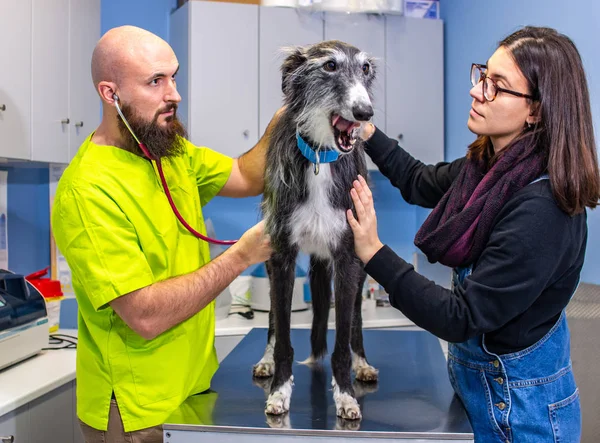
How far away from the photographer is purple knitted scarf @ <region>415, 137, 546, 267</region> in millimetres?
1453

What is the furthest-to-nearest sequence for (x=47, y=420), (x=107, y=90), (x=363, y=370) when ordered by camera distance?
(x=47, y=420), (x=363, y=370), (x=107, y=90)

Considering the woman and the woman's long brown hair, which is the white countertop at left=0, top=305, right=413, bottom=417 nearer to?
the woman

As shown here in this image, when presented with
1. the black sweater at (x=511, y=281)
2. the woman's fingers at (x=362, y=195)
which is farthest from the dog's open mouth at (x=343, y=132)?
the black sweater at (x=511, y=281)

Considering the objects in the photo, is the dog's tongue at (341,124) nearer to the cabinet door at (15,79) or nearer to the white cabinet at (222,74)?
the cabinet door at (15,79)

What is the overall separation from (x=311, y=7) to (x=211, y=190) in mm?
2076

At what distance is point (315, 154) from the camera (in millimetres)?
1554

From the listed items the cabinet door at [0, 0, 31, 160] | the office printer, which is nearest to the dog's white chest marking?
the office printer

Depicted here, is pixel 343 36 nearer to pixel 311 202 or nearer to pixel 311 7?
pixel 311 7

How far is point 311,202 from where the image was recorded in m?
1.58

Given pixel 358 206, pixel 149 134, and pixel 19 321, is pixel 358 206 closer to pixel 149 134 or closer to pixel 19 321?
pixel 149 134

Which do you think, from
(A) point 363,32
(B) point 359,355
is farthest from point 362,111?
(A) point 363,32

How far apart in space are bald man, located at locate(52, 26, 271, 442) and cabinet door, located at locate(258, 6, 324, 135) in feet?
6.63

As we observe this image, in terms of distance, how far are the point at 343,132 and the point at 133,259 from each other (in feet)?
2.03

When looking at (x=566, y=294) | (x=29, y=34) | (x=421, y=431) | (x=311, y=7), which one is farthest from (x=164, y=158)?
(x=311, y=7)
